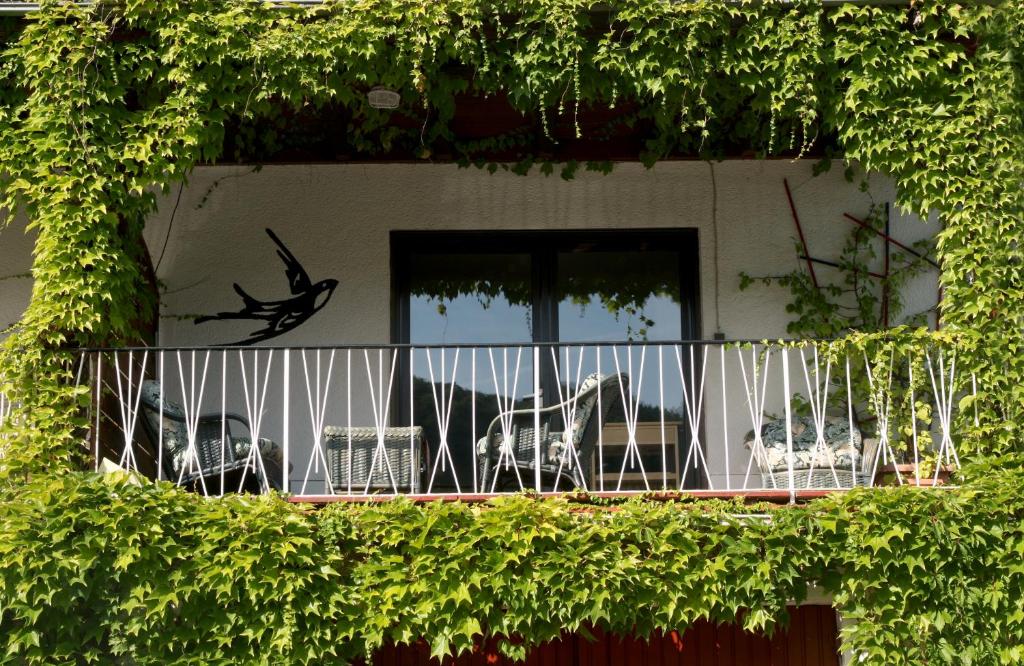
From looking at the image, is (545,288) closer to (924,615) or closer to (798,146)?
(798,146)

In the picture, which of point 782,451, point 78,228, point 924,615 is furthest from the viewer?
point 782,451

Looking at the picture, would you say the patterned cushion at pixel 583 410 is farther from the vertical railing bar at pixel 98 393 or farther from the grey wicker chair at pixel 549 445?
the vertical railing bar at pixel 98 393

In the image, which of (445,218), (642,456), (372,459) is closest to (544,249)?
(445,218)

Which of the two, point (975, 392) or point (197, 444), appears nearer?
point (975, 392)

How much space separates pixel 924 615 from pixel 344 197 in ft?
15.0

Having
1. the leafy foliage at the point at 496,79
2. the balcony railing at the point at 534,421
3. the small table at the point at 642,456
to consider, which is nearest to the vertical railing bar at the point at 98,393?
the balcony railing at the point at 534,421

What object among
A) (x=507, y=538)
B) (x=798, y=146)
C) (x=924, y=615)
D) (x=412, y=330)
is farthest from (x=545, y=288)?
(x=924, y=615)

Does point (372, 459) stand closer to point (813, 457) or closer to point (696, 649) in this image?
point (696, 649)

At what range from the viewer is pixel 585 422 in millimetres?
7145

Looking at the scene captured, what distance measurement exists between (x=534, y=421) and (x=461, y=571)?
108 cm

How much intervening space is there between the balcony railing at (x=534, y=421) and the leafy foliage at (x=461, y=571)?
1.15 ft

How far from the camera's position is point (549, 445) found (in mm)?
7391

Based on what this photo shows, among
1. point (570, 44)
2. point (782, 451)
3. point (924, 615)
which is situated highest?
point (570, 44)

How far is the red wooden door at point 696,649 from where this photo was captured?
23.5 feet
